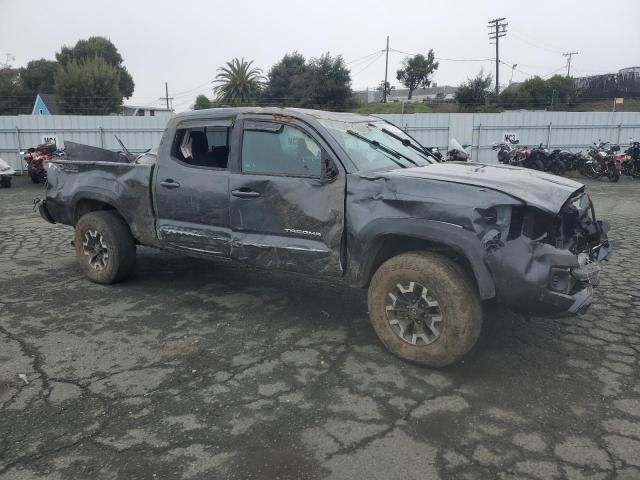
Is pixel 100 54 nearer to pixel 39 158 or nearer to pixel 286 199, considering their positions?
pixel 39 158

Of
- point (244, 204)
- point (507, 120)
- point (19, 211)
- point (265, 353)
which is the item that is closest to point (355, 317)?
point (265, 353)

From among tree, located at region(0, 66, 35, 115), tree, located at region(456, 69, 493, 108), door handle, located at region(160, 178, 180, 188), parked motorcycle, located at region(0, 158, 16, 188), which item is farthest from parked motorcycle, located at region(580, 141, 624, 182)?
tree, located at region(0, 66, 35, 115)

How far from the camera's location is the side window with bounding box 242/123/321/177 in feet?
13.5

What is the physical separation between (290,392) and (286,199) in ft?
5.05

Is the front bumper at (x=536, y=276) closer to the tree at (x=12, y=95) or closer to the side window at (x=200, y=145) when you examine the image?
the side window at (x=200, y=145)

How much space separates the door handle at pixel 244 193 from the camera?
4285 millimetres

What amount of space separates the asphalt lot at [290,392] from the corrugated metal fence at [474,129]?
44.6 ft

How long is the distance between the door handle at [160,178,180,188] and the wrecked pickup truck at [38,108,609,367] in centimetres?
1

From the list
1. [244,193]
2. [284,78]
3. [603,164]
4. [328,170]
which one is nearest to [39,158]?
[244,193]

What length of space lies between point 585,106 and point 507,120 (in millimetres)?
30011

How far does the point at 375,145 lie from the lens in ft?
14.7

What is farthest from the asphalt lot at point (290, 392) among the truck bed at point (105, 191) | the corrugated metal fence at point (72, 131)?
the corrugated metal fence at point (72, 131)

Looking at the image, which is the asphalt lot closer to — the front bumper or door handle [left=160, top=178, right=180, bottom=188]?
the front bumper

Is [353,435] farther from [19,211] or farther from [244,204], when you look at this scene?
[19,211]
